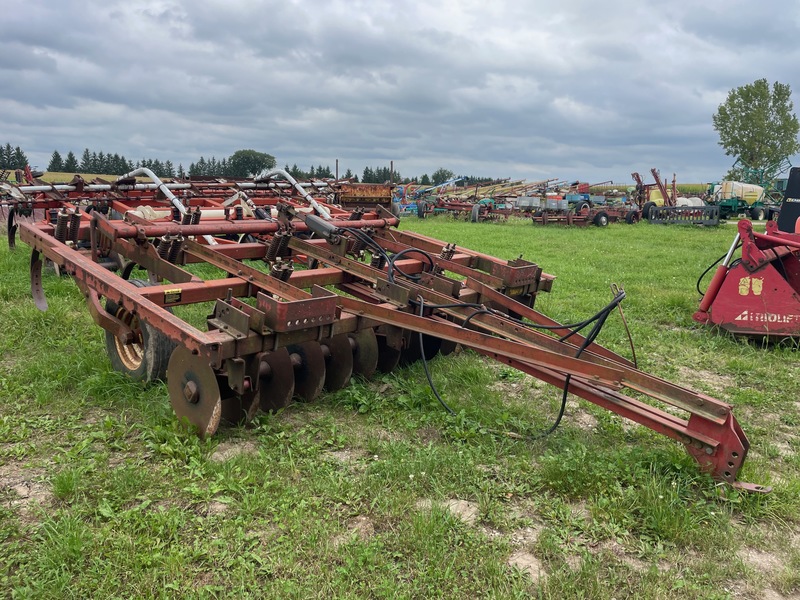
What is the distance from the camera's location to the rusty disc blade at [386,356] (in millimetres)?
4645

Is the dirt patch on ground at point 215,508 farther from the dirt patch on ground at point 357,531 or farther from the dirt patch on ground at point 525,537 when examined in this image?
the dirt patch on ground at point 525,537

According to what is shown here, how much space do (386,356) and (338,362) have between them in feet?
1.67

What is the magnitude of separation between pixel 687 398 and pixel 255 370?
7.40 feet

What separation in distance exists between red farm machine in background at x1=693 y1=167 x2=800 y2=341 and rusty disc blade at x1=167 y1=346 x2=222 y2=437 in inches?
186

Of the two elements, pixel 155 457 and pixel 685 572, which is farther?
pixel 155 457

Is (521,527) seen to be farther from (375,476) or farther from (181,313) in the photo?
(181,313)

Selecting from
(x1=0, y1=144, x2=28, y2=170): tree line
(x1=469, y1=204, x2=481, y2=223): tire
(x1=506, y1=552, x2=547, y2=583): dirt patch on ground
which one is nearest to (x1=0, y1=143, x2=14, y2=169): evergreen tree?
(x1=0, y1=144, x2=28, y2=170): tree line

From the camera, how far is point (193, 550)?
2.55 m

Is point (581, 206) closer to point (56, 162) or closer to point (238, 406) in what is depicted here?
point (238, 406)

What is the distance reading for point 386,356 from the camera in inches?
185

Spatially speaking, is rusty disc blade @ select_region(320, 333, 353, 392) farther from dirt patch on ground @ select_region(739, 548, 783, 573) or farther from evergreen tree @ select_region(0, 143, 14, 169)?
evergreen tree @ select_region(0, 143, 14, 169)

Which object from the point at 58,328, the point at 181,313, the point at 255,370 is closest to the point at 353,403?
the point at 255,370

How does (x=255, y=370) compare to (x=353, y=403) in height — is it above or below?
above

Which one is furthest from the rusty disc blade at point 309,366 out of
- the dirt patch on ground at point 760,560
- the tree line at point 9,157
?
the tree line at point 9,157
